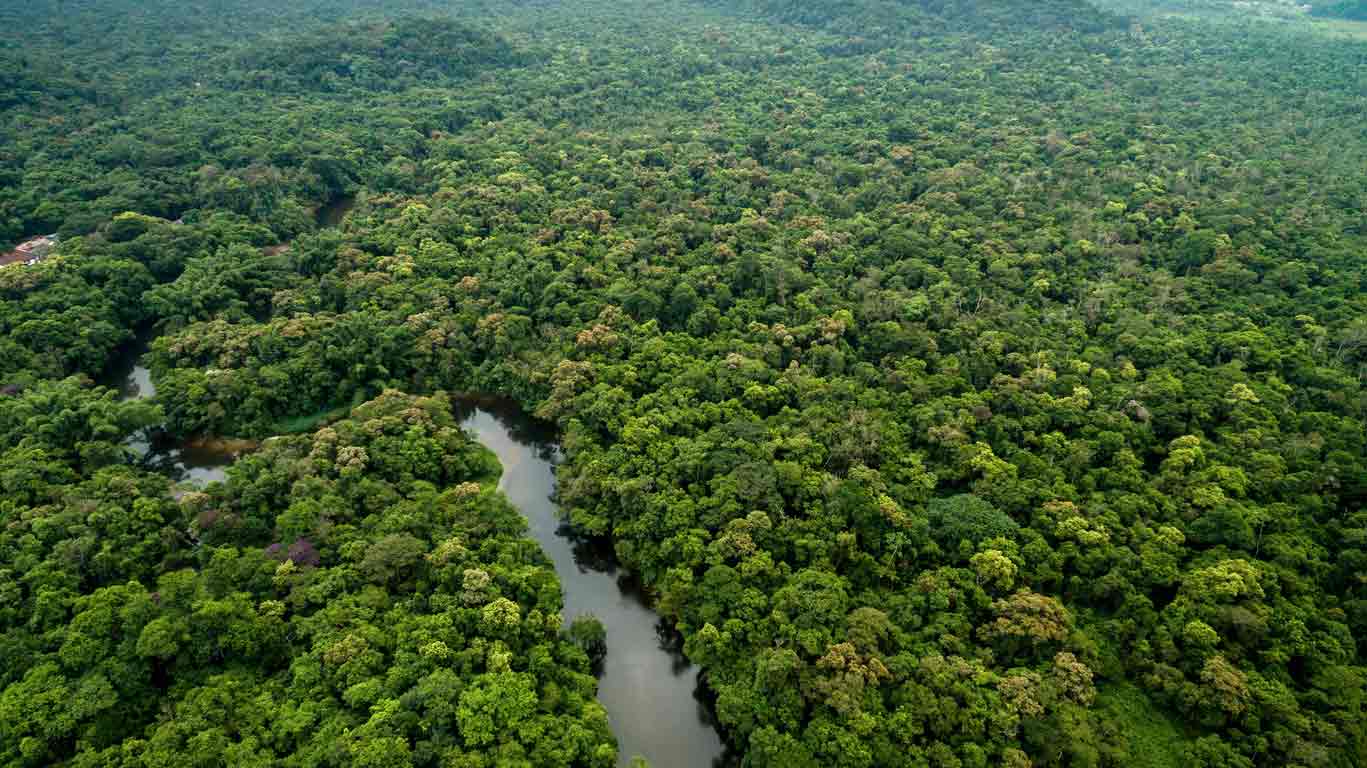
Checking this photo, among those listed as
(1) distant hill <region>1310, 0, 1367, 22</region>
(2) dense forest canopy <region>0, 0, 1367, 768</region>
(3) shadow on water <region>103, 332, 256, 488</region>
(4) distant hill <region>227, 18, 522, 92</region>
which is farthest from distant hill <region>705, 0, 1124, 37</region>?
(3) shadow on water <region>103, 332, 256, 488</region>

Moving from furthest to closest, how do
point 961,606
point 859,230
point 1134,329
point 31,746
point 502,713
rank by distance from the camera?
point 859,230
point 1134,329
point 961,606
point 502,713
point 31,746

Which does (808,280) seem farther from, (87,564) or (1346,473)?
(87,564)

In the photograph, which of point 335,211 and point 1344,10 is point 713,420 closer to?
point 335,211

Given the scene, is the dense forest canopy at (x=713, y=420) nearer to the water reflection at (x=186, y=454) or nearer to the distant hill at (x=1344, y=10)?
the water reflection at (x=186, y=454)

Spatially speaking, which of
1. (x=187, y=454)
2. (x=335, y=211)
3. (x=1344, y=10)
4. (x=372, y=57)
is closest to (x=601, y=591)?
(x=187, y=454)

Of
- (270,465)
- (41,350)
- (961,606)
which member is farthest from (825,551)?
(41,350)
